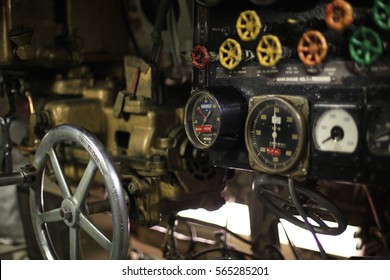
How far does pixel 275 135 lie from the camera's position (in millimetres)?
1157

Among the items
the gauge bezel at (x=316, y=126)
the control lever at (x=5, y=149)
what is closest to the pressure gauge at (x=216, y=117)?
the gauge bezel at (x=316, y=126)

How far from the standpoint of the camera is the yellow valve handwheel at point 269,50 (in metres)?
1.09

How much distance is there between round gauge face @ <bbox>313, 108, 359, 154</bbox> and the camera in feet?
3.39

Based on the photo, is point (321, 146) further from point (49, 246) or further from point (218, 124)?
point (49, 246)

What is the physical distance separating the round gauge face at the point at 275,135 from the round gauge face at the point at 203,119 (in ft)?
0.30

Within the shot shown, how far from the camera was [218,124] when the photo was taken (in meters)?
1.22

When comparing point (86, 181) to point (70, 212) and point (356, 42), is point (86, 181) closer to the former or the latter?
point (70, 212)

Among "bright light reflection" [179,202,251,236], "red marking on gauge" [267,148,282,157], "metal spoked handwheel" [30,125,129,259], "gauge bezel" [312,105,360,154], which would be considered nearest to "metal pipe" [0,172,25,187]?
"metal spoked handwheel" [30,125,129,259]

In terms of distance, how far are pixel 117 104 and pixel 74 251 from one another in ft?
1.85

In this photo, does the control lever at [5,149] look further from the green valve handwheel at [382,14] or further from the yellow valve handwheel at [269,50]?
the green valve handwheel at [382,14]

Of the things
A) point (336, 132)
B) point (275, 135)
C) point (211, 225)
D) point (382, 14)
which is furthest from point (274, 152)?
point (211, 225)

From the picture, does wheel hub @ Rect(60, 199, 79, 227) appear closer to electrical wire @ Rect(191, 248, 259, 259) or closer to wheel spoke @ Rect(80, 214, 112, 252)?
wheel spoke @ Rect(80, 214, 112, 252)

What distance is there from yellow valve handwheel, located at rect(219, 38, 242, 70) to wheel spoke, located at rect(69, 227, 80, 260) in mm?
655

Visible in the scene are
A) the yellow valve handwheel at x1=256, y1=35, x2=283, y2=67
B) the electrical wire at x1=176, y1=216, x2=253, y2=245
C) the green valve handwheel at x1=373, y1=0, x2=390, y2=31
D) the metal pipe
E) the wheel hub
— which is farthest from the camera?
the electrical wire at x1=176, y1=216, x2=253, y2=245
